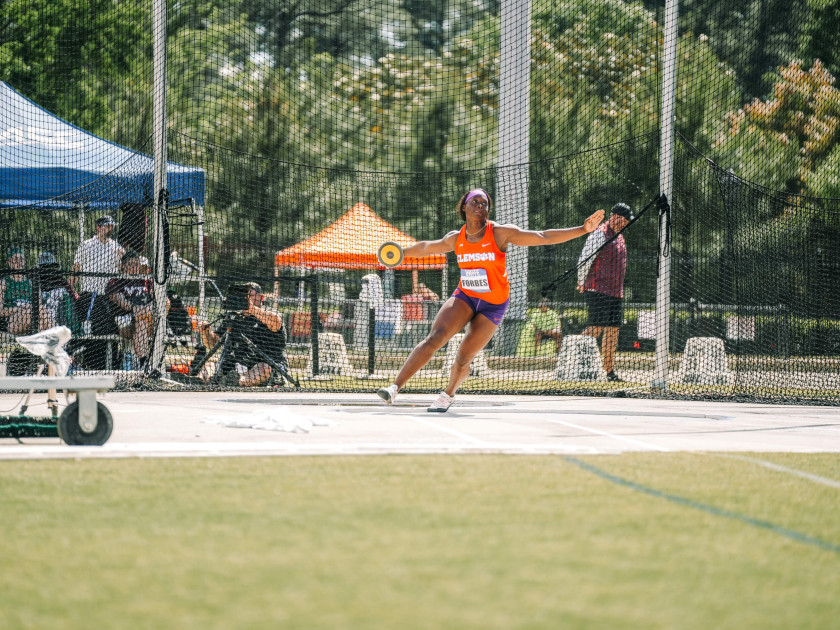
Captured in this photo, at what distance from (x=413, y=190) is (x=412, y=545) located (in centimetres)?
1749

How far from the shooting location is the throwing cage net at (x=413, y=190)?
483 inches

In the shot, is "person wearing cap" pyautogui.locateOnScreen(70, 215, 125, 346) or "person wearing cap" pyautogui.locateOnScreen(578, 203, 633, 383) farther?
"person wearing cap" pyautogui.locateOnScreen(578, 203, 633, 383)

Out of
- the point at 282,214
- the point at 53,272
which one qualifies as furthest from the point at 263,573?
the point at 282,214

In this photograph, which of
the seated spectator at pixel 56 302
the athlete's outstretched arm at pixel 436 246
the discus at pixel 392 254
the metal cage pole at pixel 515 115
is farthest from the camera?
the metal cage pole at pixel 515 115

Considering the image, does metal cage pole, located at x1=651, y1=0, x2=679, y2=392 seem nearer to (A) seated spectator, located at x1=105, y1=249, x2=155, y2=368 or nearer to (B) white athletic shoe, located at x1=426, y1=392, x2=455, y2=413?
(B) white athletic shoe, located at x1=426, y1=392, x2=455, y2=413

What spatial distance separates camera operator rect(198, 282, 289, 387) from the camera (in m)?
11.9

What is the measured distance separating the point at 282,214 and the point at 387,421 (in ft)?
47.0

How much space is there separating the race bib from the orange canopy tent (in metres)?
7.57

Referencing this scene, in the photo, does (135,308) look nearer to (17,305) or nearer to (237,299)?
(237,299)

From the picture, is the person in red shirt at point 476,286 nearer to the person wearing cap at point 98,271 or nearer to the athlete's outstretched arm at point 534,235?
the athlete's outstretched arm at point 534,235

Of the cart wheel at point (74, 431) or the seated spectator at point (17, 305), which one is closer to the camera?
the cart wheel at point (74, 431)

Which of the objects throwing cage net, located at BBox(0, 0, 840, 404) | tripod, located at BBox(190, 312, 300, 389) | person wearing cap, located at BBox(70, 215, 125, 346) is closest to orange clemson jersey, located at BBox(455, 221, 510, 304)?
throwing cage net, located at BBox(0, 0, 840, 404)

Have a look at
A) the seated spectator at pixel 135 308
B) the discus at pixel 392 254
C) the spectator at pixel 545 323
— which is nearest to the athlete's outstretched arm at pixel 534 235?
the discus at pixel 392 254

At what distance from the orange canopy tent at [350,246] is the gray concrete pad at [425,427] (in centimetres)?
662
